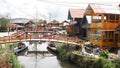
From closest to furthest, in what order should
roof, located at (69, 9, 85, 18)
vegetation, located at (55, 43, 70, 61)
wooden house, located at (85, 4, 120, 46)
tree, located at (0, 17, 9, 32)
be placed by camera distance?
1. vegetation, located at (55, 43, 70, 61)
2. wooden house, located at (85, 4, 120, 46)
3. roof, located at (69, 9, 85, 18)
4. tree, located at (0, 17, 9, 32)

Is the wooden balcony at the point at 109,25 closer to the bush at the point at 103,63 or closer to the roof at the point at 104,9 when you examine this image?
the roof at the point at 104,9

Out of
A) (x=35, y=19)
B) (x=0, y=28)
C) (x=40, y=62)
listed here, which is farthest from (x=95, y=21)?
(x=35, y=19)

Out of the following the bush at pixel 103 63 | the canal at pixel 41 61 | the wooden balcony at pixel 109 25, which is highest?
the wooden balcony at pixel 109 25

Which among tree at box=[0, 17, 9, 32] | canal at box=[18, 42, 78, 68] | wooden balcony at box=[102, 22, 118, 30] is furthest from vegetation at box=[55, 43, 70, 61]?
tree at box=[0, 17, 9, 32]

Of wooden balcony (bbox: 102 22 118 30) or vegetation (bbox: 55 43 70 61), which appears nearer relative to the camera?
vegetation (bbox: 55 43 70 61)

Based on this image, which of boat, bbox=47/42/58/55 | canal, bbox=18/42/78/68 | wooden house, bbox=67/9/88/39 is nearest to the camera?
canal, bbox=18/42/78/68

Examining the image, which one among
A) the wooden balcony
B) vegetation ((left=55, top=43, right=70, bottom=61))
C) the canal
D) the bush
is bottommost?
the canal

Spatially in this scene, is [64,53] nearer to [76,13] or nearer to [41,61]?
[41,61]

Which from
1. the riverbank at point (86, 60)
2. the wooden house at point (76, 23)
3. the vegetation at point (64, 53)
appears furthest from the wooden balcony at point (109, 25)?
the wooden house at point (76, 23)

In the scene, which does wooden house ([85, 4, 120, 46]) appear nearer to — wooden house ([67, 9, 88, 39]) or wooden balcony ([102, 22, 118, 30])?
wooden balcony ([102, 22, 118, 30])

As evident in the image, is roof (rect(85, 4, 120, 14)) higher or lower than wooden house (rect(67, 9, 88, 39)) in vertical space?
higher

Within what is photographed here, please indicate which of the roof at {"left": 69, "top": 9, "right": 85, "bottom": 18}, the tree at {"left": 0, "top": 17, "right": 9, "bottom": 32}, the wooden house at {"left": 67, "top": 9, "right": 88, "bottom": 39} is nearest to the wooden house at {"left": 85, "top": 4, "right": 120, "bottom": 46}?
the wooden house at {"left": 67, "top": 9, "right": 88, "bottom": 39}

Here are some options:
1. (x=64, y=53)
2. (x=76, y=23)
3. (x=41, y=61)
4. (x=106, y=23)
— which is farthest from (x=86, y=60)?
(x=76, y=23)

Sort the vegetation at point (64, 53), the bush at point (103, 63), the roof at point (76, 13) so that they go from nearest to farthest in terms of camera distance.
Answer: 1. the bush at point (103, 63)
2. the vegetation at point (64, 53)
3. the roof at point (76, 13)
